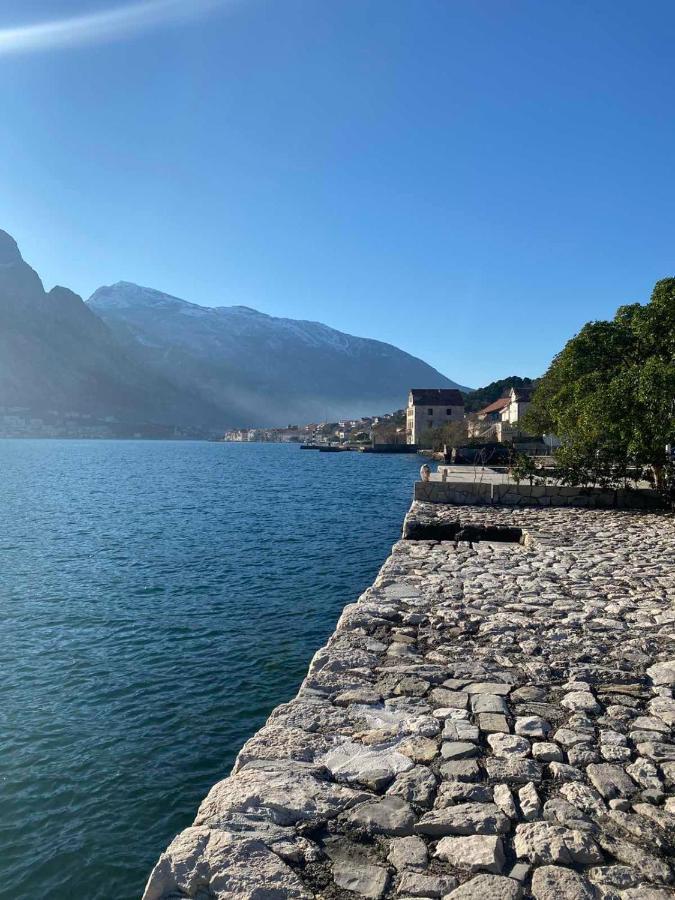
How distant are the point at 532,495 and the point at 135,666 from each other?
16.4 metres

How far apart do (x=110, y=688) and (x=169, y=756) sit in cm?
259

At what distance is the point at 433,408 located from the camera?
11394cm

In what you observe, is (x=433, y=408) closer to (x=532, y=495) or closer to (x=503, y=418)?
(x=503, y=418)

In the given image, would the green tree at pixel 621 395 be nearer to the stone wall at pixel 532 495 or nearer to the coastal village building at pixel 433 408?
the stone wall at pixel 532 495

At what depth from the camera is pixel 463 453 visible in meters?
73.1

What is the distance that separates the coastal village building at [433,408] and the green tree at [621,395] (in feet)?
283

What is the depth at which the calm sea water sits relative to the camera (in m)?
6.01

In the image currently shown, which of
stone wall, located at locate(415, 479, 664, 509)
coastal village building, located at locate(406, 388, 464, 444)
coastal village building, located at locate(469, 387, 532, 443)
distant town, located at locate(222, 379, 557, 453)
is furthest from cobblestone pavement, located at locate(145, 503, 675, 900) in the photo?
coastal village building, located at locate(406, 388, 464, 444)

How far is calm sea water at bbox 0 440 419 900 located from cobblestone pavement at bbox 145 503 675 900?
98.4 inches

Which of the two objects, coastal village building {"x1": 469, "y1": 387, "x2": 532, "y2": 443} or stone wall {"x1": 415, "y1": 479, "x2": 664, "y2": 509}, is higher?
coastal village building {"x1": 469, "y1": 387, "x2": 532, "y2": 443}

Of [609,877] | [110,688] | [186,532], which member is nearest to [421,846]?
[609,877]

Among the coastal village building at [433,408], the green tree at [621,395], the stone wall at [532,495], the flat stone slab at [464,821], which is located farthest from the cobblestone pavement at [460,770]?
the coastal village building at [433,408]

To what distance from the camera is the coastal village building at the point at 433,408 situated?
111938 millimetres

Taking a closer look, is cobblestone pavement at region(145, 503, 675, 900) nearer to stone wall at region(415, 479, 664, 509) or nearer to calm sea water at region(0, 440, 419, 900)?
calm sea water at region(0, 440, 419, 900)
